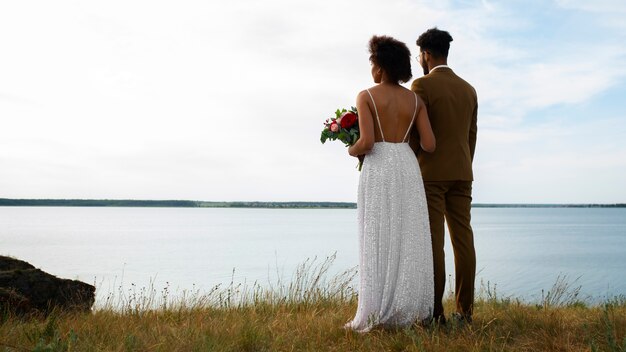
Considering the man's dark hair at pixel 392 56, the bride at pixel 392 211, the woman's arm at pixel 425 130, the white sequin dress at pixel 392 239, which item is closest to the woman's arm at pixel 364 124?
the bride at pixel 392 211

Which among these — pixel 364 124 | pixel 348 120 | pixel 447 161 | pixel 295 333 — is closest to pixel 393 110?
pixel 364 124

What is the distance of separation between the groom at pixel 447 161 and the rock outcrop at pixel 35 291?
4175 millimetres

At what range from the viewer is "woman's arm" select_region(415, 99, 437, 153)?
16.7 feet

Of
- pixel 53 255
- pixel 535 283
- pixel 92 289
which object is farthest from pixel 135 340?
pixel 53 255

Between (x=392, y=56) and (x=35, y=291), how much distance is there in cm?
478

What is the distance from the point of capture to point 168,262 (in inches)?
1545

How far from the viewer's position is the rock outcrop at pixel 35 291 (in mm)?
6541

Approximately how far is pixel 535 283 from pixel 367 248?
26.2m

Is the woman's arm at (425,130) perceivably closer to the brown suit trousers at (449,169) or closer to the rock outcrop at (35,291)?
the brown suit trousers at (449,169)

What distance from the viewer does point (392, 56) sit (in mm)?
5102

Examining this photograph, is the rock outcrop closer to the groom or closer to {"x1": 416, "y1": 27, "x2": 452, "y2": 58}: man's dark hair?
the groom

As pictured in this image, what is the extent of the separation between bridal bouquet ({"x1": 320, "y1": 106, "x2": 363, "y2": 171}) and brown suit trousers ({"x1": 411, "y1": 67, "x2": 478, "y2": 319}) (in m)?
0.53

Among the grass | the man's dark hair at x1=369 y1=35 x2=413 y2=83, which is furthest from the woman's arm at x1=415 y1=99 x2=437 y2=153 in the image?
the grass

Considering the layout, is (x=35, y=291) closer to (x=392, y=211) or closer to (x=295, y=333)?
(x=295, y=333)
